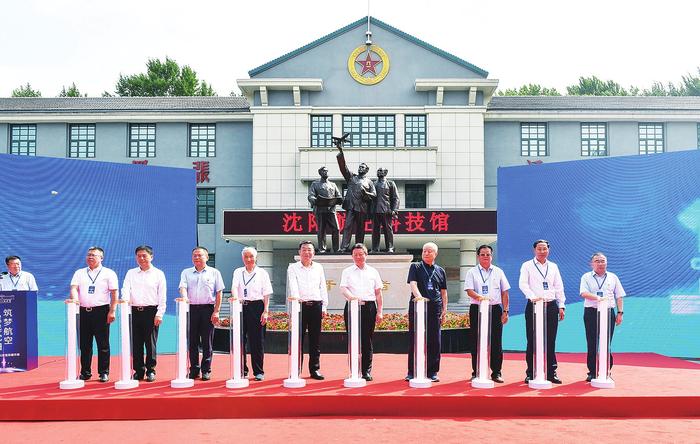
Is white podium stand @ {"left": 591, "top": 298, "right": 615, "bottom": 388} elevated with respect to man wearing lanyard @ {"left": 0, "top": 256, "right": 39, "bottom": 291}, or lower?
lower

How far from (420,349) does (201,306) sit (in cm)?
→ 262

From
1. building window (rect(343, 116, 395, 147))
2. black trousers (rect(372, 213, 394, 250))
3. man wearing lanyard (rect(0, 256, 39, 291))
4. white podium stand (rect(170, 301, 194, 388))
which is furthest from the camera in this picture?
building window (rect(343, 116, 395, 147))

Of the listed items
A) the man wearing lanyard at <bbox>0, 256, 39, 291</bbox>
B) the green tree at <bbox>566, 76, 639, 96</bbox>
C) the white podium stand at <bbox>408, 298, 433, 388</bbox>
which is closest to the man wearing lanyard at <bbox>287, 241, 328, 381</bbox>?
the white podium stand at <bbox>408, 298, 433, 388</bbox>

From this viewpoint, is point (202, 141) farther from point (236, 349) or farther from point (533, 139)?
point (236, 349)

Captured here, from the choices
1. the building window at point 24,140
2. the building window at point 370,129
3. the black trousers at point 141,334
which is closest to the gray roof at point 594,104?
the building window at point 370,129

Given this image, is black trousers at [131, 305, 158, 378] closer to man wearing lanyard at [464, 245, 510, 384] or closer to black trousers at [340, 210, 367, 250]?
man wearing lanyard at [464, 245, 510, 384]

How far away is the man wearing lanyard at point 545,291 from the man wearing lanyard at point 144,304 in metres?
4.25

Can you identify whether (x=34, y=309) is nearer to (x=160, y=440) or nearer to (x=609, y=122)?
(x=160, y=440)

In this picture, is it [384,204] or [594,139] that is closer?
[384,204]

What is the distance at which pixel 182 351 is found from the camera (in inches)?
272

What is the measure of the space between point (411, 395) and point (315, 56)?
68.0 feet

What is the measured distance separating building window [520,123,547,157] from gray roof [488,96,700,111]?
0.79m

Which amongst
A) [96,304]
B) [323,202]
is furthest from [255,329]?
[323,202]

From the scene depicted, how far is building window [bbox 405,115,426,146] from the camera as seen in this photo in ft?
81.6
